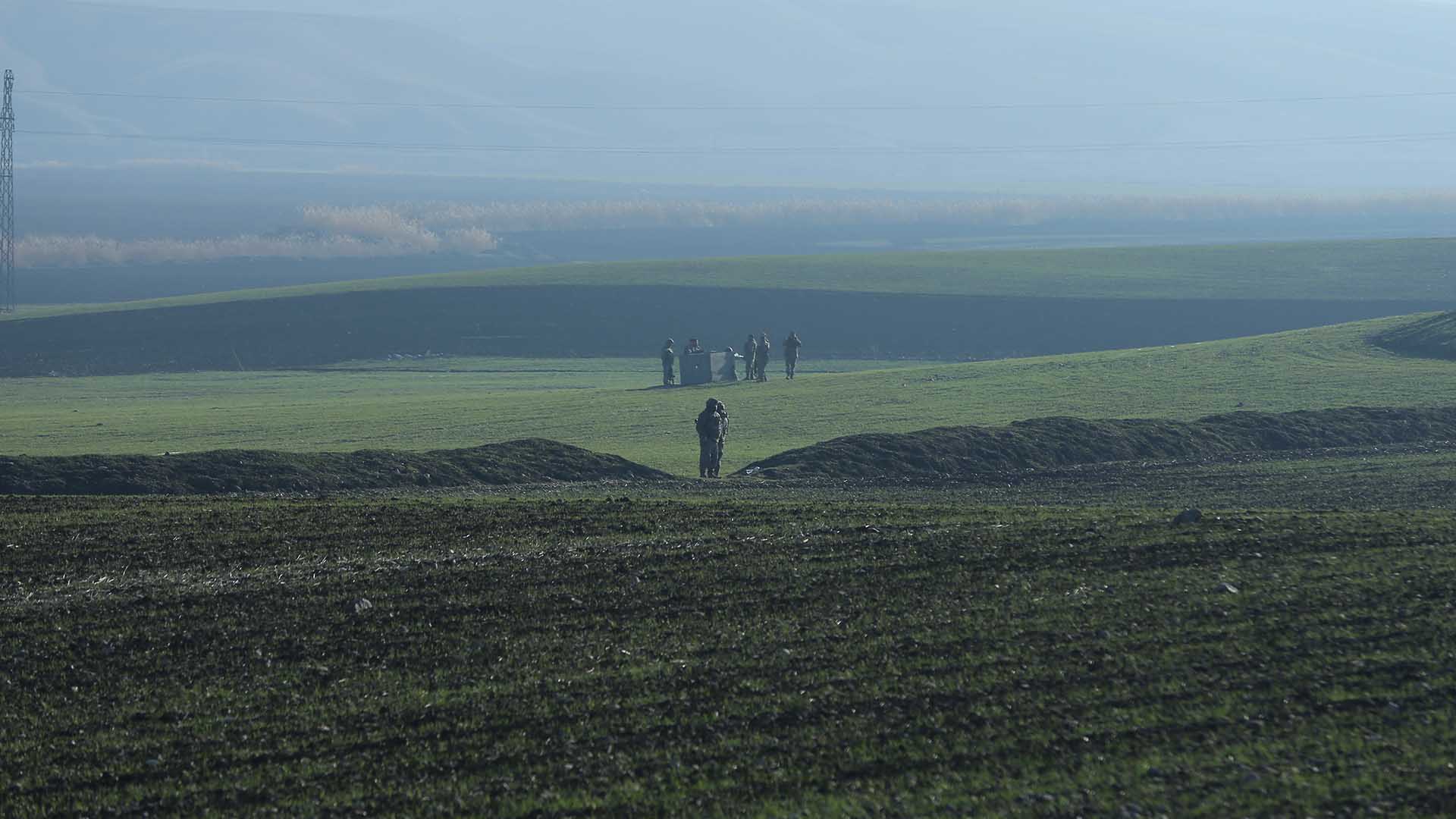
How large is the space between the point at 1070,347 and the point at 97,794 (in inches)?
2280

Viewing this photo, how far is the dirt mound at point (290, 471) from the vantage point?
2538 cm

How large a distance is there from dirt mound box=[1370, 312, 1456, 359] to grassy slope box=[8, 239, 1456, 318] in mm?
19552

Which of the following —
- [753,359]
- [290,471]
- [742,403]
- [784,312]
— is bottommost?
[742,403]

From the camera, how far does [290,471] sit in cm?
2631

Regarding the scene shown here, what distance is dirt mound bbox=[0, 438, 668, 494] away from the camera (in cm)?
2538

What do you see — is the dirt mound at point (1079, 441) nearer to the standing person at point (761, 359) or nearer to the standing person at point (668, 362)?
the standing person at point (668, 362)

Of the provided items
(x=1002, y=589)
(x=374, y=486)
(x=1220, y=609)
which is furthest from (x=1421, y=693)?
(x=374, y=486)

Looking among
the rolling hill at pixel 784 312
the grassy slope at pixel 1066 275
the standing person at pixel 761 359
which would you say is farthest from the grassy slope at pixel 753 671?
the grassy slope at pixel 1066 275

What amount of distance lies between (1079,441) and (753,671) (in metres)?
18.9

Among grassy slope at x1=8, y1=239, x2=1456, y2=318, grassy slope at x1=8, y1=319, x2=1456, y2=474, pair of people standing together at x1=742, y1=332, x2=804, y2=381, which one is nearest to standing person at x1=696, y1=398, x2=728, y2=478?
grassy slope at x1=8, y1=319, x2=1456, y2=474

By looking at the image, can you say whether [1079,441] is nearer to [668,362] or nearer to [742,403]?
[742,403]

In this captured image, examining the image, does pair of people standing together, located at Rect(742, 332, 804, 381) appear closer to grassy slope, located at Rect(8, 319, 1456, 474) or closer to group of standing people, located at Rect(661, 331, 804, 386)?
group of standing people, located at Rect(661, 331, 804, 386)

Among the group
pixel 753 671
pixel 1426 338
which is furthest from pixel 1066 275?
pixel 753 671

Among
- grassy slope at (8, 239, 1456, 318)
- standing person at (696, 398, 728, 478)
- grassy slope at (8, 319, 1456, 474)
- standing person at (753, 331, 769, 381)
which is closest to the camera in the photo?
standing person at (696, 398, 728, 478)
